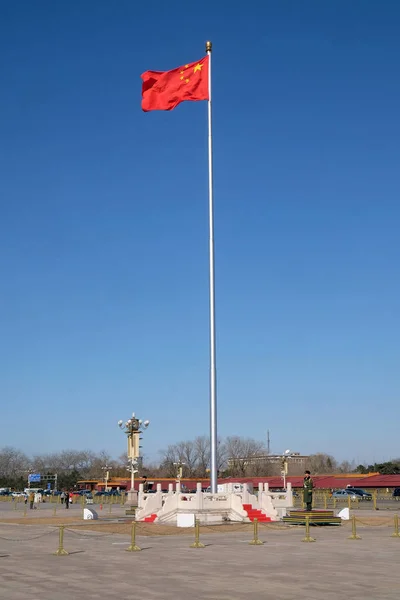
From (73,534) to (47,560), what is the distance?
9640mm

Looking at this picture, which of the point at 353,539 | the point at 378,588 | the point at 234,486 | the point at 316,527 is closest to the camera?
the point at 378,588

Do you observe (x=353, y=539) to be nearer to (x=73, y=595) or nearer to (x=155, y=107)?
(x=73, y=595)

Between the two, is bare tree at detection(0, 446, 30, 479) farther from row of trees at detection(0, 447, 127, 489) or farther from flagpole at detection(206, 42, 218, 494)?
flagpole at detection(206, 42, 218, 494)

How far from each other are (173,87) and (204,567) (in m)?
22.0

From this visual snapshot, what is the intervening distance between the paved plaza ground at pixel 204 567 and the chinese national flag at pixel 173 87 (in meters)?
18.4

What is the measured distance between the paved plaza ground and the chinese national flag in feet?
60.5

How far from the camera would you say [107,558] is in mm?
18328

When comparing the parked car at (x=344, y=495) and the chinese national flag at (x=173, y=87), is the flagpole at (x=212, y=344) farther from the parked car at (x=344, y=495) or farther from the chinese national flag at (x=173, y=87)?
the parked car at (x=344, y=495)

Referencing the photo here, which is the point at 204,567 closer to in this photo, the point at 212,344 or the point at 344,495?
the point at 212,344

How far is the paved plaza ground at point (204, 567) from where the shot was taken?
1270 cm

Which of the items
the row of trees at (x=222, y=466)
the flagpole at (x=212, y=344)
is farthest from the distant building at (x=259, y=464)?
the flagpole at (x=212, y=344)

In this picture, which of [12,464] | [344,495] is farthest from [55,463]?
[344,495]

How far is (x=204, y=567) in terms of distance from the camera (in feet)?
53.4

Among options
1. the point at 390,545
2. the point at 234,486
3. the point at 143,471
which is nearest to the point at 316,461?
the point at 143,471
